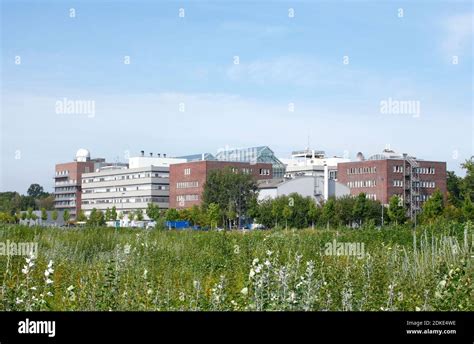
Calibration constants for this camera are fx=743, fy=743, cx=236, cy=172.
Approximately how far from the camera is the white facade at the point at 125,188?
232 ft

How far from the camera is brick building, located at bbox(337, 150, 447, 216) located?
9238 cm

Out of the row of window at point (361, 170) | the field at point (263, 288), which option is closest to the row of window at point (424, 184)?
the row of window at point (361, 170)

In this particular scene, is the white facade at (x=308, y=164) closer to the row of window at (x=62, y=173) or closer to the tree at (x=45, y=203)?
the tree at (x=45, y=203)

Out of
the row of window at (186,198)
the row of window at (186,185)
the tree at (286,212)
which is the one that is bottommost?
the tree at (286,212)

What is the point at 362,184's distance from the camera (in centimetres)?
10100

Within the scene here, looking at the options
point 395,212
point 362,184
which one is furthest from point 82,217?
point 362,184

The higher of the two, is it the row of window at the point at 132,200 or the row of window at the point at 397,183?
the row of window at the point at 397,183

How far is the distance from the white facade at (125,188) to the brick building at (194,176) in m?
1.24

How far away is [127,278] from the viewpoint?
36.9 feet

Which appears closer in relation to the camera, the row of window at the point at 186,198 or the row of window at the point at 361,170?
the row of window at the point at 186,198

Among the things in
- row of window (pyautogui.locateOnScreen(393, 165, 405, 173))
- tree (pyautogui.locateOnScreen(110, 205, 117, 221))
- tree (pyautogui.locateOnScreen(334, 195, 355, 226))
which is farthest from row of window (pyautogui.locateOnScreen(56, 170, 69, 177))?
row of window (pyautogui.locateOnScreen(393, 165, 405, 173))

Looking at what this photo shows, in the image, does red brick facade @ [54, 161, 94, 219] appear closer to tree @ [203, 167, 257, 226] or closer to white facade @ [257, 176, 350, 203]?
tree @ [203, 167, 257, 226]
